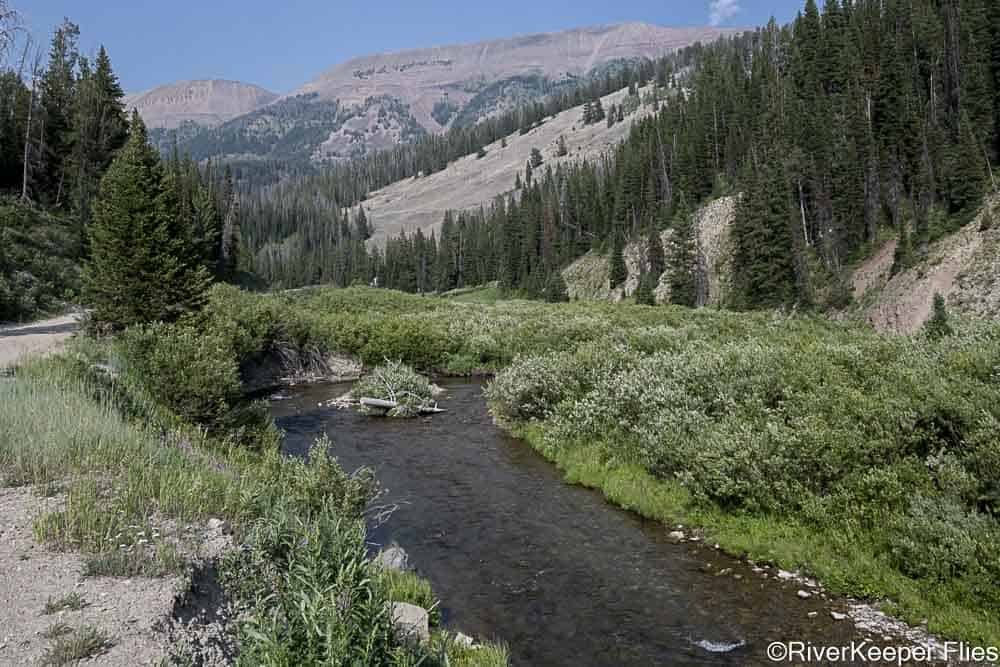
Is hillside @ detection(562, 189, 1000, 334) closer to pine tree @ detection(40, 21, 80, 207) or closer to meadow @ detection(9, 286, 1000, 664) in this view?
meadow @ detection(9, 286, 1000, 664)

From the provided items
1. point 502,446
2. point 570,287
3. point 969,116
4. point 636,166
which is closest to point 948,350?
point 502,446

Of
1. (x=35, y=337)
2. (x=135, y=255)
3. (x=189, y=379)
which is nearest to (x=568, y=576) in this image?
(x=189, y=379)

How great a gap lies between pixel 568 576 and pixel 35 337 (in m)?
28.1

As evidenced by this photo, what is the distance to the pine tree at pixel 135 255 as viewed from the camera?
28.3 m

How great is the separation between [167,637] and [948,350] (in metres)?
17.8

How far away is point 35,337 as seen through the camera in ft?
94.5

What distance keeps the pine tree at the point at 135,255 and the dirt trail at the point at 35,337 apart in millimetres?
2355

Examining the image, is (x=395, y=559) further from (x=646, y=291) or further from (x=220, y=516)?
(x=646, y=291)

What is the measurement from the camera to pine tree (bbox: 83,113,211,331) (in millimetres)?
28328

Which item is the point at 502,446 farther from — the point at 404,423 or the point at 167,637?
the point at 167,637

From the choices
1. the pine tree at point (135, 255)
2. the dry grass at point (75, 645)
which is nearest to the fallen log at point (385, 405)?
the pine tree at point (135, 255)

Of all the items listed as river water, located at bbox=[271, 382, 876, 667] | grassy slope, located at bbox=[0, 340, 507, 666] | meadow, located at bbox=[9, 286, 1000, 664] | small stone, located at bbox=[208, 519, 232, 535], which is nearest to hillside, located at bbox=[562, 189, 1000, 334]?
meadow, located at bbox=[9, 286, 1000, 664]

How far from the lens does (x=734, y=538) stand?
1427 centimetres

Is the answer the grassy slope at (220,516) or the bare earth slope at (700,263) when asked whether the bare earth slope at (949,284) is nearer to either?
the bare earth slope at (700,263)
